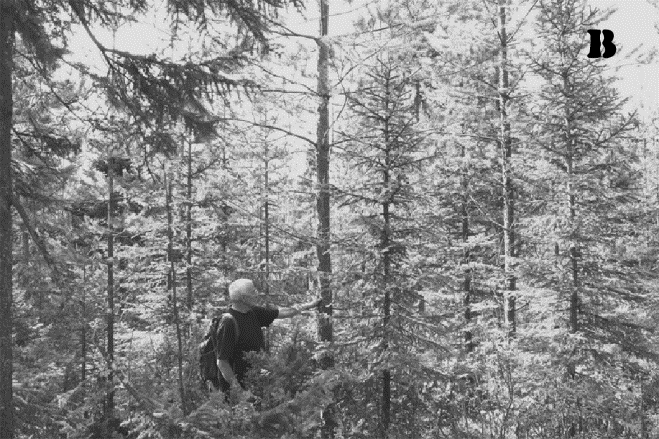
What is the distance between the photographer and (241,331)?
225 inches

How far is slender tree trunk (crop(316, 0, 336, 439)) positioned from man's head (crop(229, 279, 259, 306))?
2510 millimetres

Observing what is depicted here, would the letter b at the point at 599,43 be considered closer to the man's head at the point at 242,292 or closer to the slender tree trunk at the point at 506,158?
the slender tree trunk at the point at 506,158

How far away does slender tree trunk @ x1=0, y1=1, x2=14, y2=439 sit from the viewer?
5.83 metres

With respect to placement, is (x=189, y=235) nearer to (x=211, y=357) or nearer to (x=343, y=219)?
(x=343, y=219)

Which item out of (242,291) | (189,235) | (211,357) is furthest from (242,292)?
(189,235)

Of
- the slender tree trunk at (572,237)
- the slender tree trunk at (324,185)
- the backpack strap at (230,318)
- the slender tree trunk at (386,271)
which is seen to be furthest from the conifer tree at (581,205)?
the backpack strap at (230,318)

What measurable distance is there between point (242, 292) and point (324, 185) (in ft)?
10.5

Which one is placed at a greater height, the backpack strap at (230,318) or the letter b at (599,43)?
the letter b at (599,43)

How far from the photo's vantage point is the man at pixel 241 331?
5.46 m

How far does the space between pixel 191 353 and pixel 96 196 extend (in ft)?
32.3

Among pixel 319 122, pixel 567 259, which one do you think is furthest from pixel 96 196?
pixel 567 259

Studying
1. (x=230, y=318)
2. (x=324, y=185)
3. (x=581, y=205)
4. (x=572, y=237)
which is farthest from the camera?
(x=581, y=205)

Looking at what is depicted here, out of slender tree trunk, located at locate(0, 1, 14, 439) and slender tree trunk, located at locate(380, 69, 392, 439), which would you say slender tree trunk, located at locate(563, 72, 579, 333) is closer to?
slender tree trunk, located at locate(380, 69, 392, 439)

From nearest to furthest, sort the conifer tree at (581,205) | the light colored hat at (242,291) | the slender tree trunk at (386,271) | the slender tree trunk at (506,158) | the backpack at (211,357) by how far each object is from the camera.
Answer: the backpack at (211,357) < the light colored hat at (242,291) < the slender tree trunk at (386,271) < the conifer tree at (581,205) < the slender tree trunk at (506,158)
